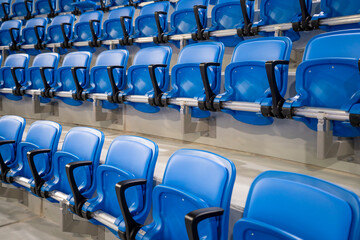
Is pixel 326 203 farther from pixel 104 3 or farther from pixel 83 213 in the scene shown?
pixel 104 3

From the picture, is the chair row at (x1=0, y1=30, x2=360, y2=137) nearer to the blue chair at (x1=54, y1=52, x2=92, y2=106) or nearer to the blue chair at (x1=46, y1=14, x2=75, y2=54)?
the blue chair at (x1=54, y1=52, x2=92, y2=106)

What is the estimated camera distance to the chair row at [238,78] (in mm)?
541

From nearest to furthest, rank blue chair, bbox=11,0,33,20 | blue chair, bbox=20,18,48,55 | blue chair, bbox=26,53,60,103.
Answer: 1. blue chair, bbox=26,53,60,103
2. blue chair, bbox=20,18,48,55
3. blue chair, bbox=11,0,33,20

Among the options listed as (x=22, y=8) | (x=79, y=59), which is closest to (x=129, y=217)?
(x=79, y=59)

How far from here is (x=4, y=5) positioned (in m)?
1.90

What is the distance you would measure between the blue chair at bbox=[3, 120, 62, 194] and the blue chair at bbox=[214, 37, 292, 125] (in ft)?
1.09

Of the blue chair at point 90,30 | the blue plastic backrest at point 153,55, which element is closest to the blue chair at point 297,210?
the blue plastic backrest at point 153,55

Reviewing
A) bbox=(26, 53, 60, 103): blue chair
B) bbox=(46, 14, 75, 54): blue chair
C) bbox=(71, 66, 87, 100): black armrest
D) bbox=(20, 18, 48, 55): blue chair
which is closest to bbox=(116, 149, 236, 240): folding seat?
bbox=(71, 66, 87, 100): black armrest

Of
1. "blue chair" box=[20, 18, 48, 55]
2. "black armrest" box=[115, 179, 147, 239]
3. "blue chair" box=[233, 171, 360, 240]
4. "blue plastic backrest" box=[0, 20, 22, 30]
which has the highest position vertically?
"blue plastic backrest" box=[0, 20, 22, 30]

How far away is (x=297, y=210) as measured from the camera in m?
0.31

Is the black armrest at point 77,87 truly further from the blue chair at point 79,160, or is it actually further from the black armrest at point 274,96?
the black armrest at point 274,96

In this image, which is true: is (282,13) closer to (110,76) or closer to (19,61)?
(110,76)

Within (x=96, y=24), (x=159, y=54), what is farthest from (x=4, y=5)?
(x=159, y=54)

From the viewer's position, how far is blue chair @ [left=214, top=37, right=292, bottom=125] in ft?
2.03
